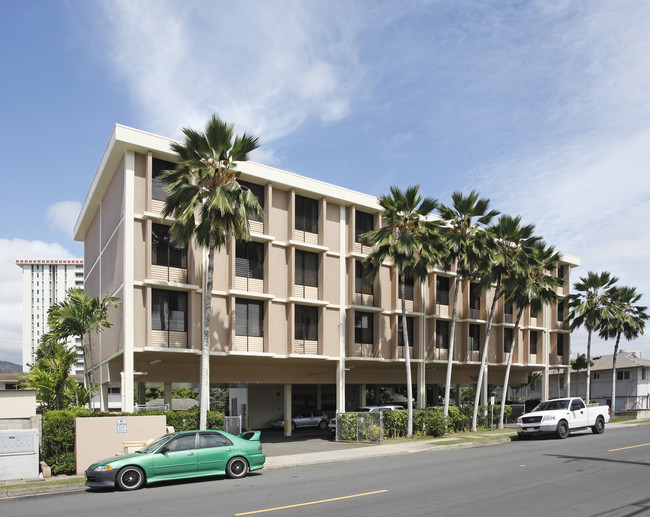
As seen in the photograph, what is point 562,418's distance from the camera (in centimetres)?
2577

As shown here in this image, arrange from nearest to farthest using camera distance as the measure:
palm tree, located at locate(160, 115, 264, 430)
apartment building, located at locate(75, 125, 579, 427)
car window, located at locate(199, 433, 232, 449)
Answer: car window, located at locate(199, 433, 232, 449) → palm tree, located at locate(160, 115, 264, 430) → apartment building, located at locate(75, 125, 579, 427)

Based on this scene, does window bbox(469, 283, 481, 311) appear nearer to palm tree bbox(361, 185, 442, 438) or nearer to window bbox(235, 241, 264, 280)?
palm tree bbox(361, 185, 442, 438)

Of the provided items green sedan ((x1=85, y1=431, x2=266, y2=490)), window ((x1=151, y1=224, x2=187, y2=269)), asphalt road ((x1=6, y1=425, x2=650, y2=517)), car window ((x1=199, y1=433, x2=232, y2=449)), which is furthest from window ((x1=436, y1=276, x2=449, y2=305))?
car window ((x1=199, y1=433, x2=232, y2=449))

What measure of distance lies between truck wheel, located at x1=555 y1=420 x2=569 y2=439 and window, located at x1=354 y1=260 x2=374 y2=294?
12.1 metres

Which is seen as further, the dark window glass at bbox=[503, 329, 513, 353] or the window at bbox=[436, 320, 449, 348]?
the dark window glass at bbox=[503, 329, 513, 353]

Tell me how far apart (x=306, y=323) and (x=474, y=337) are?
50.0 feet

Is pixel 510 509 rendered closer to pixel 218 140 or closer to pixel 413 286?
pixel 218 140

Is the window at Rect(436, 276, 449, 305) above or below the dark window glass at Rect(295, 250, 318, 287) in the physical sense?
below

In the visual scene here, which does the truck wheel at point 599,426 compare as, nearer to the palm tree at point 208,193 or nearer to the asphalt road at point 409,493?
the asphalt road at point 409,493

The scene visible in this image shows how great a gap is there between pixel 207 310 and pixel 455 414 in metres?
15.9

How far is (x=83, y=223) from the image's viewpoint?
3684 cm

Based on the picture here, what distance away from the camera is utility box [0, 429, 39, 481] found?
17.0m

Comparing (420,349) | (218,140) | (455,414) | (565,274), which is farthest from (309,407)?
(218,140)

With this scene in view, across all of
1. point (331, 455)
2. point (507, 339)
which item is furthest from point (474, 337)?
point (331, 455)
